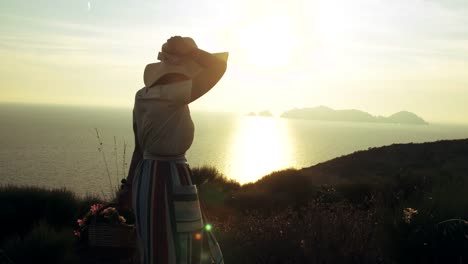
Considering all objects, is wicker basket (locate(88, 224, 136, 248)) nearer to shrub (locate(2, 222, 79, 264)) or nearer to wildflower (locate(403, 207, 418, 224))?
shrub (locate(2, 222, 79, 264))

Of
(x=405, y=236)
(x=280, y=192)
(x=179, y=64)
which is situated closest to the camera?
(x=179, y=64)

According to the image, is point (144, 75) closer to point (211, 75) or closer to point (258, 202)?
point (211, 75)

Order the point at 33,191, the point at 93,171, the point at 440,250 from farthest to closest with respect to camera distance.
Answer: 1. the point at 93,171
2. the point at 33,191
3. the point at 440,250

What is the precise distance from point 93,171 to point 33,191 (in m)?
45.3

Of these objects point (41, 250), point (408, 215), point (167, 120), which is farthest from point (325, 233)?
point (41, 250)

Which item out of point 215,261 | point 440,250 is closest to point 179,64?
point 215,261

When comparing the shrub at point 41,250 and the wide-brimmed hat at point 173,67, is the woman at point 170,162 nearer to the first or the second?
the wide-brimmed hat at point 173,67

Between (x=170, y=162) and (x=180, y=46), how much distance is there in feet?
2.69

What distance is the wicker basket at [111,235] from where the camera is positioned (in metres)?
3.55

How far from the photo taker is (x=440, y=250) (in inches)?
198

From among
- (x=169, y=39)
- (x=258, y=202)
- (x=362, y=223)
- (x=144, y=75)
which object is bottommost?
(x=258, y=202)

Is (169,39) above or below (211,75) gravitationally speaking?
above

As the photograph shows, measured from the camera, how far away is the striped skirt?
3.25m

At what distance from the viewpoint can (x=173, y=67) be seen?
133 inches
